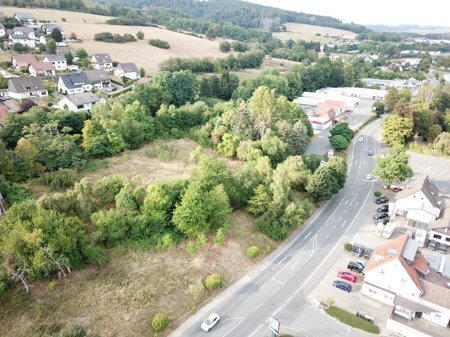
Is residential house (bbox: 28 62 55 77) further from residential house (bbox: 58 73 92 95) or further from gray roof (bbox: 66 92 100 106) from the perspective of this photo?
gray roof (bbox: 66 92 100 106)

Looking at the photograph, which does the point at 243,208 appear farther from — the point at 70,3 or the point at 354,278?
the point at 70,3

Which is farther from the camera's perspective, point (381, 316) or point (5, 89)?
point (5, 89)

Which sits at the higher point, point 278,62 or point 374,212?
point 278,62

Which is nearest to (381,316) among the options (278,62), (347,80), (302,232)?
(302,232)

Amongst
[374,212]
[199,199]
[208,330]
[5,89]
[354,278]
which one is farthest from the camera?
[5,89]

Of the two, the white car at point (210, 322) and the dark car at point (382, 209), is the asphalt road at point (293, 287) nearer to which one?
the white car at point (210, 322)

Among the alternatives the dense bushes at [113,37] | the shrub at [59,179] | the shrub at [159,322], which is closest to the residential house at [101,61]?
the dense bushes at [113,37]

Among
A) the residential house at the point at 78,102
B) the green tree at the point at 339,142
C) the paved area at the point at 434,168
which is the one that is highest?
the residential house at the point at 78,102
